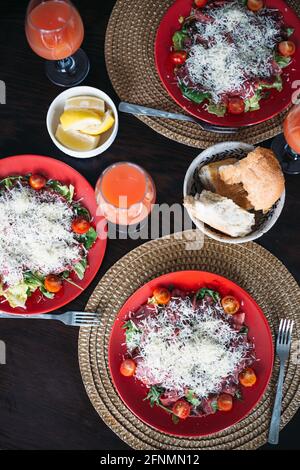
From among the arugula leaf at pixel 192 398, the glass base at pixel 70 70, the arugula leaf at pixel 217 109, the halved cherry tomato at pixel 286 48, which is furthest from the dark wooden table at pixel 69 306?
the halved cherry tomato at pixel 286 48

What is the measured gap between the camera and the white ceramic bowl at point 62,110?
5.64 feet

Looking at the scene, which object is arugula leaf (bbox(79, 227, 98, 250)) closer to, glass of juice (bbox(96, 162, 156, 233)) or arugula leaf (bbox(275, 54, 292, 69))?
glass of juice (bbox(96, 162, 156, 233))

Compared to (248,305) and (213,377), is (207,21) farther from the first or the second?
(213,377)

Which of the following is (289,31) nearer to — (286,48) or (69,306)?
(286,48)

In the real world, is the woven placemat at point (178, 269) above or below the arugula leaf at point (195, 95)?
below

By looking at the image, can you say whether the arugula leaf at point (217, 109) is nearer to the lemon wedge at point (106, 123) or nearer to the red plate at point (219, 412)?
the lemon wedge at point (106, 123)

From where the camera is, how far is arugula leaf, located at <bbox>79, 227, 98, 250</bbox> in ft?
5.59

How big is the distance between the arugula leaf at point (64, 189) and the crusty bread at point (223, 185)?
356 mm

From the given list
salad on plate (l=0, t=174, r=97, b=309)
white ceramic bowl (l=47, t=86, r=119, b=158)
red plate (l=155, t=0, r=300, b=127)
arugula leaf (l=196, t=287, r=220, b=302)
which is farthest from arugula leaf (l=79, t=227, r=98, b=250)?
red plate (l=155, t=0, r=300, b=127)

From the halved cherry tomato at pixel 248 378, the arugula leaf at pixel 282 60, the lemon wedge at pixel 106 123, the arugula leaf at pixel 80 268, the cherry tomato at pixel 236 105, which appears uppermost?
the arugula leaf at pixel 282 60

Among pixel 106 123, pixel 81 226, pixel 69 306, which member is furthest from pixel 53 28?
pixel 69 306

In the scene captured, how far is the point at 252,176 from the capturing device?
1612 millimetres

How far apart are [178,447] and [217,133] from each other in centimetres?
86
